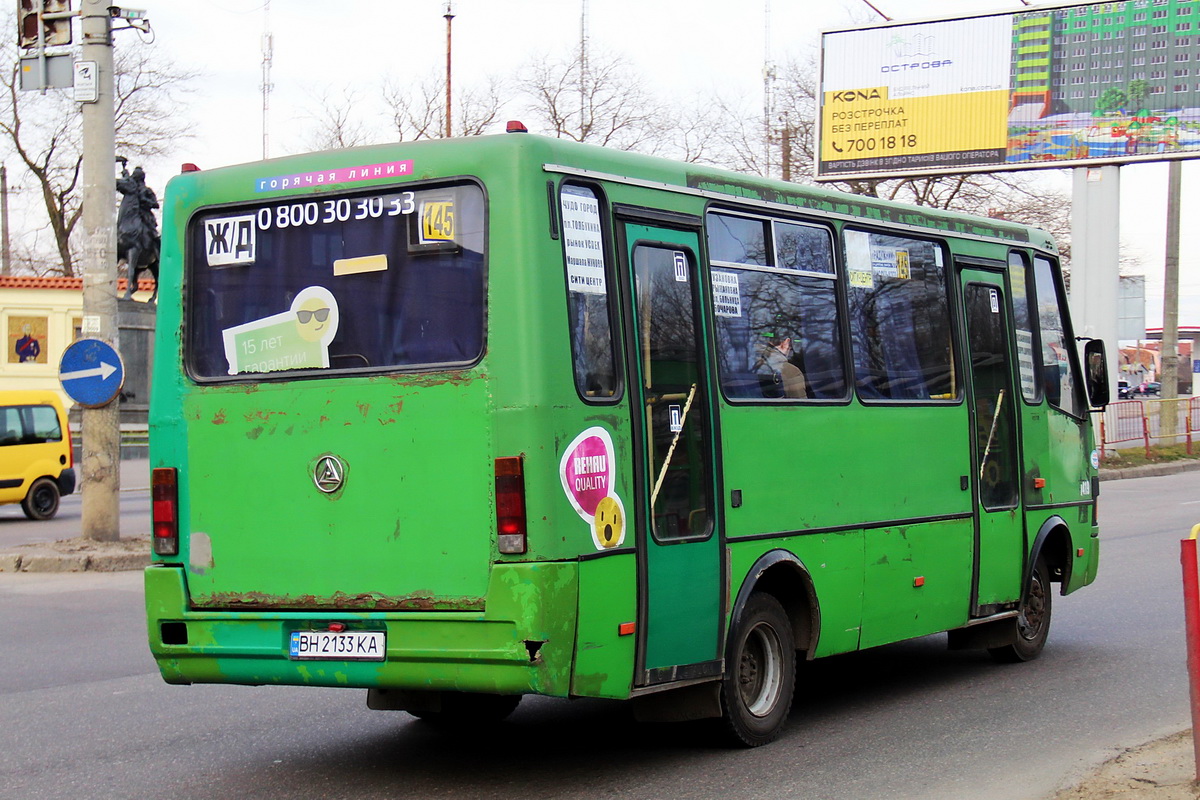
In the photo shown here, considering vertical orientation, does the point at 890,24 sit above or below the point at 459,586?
above

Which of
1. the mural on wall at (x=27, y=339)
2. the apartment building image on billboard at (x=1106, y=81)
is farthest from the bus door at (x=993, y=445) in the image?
the mural on wall at (x=27, y=339)

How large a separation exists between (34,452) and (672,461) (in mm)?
18566

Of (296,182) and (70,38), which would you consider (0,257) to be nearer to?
(70,38)

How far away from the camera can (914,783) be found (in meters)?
6.50

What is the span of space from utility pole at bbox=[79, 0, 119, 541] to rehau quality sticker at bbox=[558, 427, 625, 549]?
10.9 metres

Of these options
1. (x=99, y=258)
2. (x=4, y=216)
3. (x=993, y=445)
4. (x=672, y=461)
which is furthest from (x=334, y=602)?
(x=4, y=216)

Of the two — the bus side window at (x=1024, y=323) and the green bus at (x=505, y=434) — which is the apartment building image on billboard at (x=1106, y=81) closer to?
the bus side window at (x=1024, y=323)

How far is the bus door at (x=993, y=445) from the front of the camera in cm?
941

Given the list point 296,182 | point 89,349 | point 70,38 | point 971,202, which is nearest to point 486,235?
point 296,182

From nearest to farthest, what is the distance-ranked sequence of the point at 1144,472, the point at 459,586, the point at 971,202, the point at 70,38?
the point at 459,586
the point at 70,38
the point at 1144,472
the point at 971,202

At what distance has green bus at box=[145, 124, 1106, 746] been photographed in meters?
6.11

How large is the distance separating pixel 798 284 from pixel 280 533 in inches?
123

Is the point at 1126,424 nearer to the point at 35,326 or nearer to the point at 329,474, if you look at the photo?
the point at 329,474

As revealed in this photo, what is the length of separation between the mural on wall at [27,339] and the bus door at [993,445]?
136 feet
